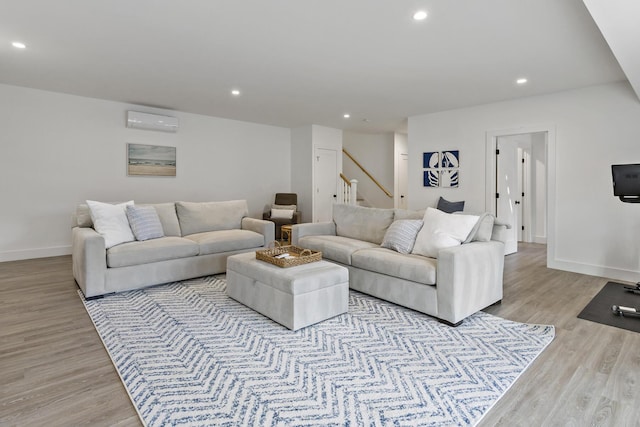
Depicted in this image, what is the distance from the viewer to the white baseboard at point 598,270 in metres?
4.01

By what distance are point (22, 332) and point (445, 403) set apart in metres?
2.98

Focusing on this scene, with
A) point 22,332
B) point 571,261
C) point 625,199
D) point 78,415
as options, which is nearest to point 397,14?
point 625,199

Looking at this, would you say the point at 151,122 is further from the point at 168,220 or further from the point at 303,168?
the point at 303,168

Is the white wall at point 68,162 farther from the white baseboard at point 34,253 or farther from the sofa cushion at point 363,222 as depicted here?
the sofa cushion at point 363,222

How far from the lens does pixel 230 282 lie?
3.20 meters

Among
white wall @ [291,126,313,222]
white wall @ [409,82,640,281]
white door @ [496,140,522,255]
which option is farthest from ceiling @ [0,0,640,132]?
white wall @ [291,126,313,222]

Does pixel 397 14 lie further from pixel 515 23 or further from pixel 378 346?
pixel 378 346

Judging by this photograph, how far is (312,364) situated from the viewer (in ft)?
6.80

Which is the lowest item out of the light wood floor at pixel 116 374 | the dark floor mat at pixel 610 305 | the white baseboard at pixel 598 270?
the light wood floor at pixel 116 374

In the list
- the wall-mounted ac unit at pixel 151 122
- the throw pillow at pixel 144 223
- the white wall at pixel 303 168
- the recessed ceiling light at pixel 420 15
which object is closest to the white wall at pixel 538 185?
the white wall at pixel 303 168

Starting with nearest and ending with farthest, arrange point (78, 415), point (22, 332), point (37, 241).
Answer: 1. point (78, 415)
2. point (22, 332)
3. point (37, 241)

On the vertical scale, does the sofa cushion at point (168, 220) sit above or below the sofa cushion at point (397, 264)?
above

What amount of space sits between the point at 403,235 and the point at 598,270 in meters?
2.92

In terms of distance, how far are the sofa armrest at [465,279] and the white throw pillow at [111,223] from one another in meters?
3.22
